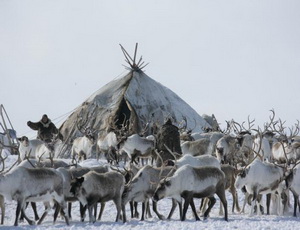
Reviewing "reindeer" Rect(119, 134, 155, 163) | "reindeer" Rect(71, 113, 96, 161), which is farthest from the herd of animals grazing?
"reindeer" Rect(71, 113, 96, 161)

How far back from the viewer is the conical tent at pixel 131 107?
29359 mm

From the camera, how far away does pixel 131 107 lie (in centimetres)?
2959

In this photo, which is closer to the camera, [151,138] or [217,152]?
[217,152]

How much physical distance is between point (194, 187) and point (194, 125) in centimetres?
1997

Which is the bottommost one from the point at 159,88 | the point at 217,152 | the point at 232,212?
the point at 232,212

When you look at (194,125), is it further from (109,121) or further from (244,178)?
(244,178)

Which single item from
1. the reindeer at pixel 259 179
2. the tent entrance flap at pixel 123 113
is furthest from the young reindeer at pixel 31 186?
A: the tent entrance flap at pixel 123 113

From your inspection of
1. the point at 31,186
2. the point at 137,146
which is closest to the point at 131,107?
the point at 137,146

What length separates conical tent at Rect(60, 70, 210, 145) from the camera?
29.4m

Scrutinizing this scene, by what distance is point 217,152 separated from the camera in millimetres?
19578

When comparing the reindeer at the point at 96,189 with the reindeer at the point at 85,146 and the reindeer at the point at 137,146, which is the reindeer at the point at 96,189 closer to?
the reindeer at the point at 137,146

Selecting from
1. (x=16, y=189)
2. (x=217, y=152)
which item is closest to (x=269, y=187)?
(x=16, y=189)

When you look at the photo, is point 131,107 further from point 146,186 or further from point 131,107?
point 146,186

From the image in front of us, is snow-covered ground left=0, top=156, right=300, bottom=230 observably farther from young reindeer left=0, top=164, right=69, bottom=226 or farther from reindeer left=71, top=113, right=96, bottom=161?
reindeer left=71, top=113, right=96, bottom=161
